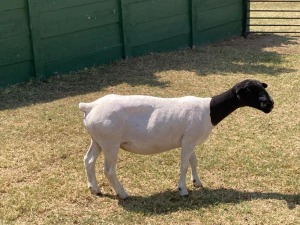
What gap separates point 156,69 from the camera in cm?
1001

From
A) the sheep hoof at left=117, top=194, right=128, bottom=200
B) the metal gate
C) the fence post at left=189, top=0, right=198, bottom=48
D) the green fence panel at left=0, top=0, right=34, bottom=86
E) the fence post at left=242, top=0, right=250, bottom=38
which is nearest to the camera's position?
the sheep hoof at left=117, top=194, right=128, bottom=200

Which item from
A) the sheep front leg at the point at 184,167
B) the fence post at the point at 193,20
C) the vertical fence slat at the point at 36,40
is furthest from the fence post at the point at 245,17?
the sheep front leg at the point at 184,167

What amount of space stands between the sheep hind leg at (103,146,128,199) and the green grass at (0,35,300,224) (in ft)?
0.31

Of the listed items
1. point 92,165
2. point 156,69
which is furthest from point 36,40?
point 92,165

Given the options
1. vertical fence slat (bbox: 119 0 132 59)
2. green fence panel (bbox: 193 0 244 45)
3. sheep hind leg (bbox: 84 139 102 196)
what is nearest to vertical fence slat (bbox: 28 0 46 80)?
vertical fence slat (bbox: 119 0 132 59)

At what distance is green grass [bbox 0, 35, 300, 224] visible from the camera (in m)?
4.50

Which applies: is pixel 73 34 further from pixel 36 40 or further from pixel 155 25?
pixel 155 25

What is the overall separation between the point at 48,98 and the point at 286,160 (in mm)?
4048

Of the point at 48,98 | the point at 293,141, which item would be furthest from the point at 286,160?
the point at 48,98

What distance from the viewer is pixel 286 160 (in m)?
5.63

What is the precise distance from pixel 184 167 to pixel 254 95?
0.88 meters

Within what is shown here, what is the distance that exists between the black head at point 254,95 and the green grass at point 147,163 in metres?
0.84

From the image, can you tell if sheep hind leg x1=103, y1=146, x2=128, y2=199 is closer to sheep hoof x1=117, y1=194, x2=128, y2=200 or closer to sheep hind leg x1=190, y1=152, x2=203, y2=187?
sheep hoof x1=117, y1=194, x2=128, y2=200

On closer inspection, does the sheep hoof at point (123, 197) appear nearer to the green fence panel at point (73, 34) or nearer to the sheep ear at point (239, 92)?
the sheep ear at point (239, 92)
